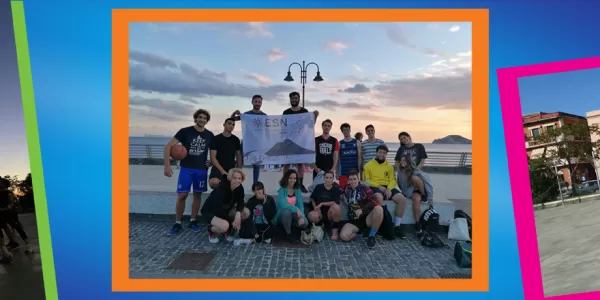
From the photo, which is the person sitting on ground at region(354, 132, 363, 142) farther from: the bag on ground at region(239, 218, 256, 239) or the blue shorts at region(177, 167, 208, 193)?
the blue shorts at region(177, 167, 208, 193)

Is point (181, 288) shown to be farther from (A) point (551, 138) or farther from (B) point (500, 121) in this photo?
(A) point (551, 138)

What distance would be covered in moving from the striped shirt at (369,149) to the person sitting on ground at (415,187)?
44 centimetres

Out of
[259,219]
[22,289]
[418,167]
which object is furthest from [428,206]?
[22,289]

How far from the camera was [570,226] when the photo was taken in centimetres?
383

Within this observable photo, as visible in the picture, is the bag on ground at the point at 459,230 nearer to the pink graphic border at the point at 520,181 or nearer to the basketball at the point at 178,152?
the pink graphic border at the point at 520,181

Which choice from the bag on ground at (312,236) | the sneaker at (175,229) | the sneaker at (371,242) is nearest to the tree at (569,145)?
the sneaker at (371,242)

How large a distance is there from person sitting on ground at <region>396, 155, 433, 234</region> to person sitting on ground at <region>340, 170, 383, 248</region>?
662mm

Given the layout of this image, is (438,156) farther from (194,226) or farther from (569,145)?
(194,226)

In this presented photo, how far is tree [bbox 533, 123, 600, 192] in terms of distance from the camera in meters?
3.58

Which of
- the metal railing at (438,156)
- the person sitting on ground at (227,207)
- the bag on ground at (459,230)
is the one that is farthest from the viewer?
the metal railing at (438,156)

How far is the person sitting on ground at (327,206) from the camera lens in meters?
4.65

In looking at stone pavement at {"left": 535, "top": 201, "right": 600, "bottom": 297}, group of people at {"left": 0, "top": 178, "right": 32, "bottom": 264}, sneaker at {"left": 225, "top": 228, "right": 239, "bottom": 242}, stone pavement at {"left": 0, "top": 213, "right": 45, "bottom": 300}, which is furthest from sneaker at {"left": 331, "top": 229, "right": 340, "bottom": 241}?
group of people at {"left": 0, "top": 178, "right": 32, "bottom": 264}

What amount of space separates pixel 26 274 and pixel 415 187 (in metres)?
4.80

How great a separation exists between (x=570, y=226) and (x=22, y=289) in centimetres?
593
